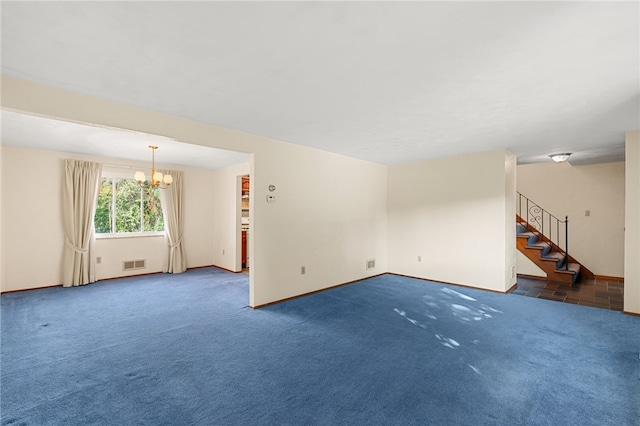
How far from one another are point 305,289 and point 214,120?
2.98 metres

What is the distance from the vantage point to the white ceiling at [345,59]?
162cm

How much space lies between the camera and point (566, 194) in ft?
21.9

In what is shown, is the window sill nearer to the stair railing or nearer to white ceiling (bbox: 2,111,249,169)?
white ceiling (bbox: 2,111,249,169)

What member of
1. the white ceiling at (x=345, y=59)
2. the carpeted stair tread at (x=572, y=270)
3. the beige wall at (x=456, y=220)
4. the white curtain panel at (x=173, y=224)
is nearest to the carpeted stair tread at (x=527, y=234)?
the carpeted stair tread at (x=572, y=270)

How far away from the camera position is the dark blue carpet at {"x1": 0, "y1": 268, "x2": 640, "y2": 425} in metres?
1.99

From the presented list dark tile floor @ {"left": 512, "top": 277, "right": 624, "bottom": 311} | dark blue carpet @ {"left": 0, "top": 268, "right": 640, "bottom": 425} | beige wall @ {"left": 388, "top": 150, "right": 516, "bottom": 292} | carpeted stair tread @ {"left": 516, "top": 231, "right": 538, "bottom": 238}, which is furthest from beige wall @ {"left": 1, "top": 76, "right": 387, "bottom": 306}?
carpeted stair tread @ {"left": 516, "top": 231, "right": 538, "bottom": 238}

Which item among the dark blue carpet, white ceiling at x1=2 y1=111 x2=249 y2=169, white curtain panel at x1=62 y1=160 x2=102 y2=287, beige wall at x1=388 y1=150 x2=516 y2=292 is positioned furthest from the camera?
white curtain panel at x1=62 y1=160 x2=102 y2=287

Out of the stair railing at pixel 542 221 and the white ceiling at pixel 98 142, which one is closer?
the white ceiling at pixel 98 142

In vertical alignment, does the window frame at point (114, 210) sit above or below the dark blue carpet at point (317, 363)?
above

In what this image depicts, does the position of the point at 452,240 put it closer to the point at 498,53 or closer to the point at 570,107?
the point at 570,107

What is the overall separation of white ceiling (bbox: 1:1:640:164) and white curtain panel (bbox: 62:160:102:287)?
220 centimetres

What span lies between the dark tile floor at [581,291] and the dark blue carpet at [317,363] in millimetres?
527

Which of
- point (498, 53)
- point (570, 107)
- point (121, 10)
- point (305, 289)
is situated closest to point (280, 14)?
point (121, 10)

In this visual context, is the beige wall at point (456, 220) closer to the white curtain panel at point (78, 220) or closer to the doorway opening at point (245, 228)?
the doorway opening at point (245, 228)
